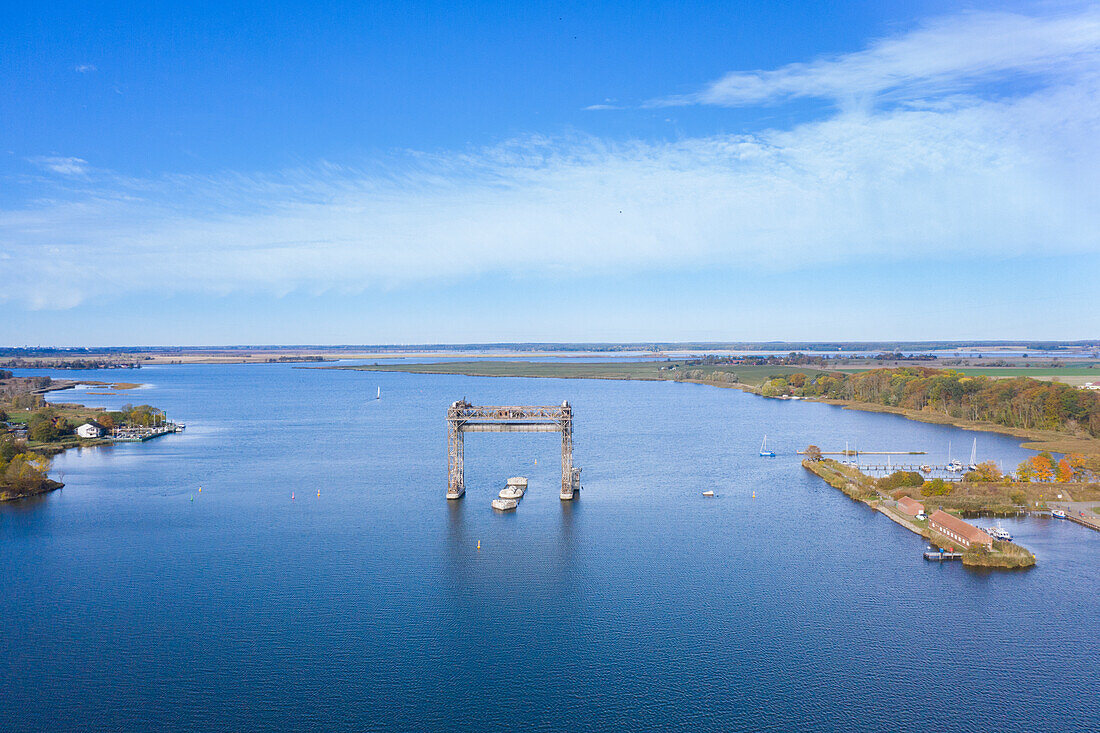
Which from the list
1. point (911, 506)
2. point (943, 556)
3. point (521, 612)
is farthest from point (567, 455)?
point (943, 556)

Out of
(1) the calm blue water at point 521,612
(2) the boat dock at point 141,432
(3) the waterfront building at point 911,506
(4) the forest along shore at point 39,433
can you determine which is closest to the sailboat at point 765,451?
(1) the calm blue water at point 521,612

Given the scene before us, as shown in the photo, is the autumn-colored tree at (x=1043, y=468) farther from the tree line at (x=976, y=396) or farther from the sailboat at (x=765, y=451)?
the tree line at (x=976, y=396)

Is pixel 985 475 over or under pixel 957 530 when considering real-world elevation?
over

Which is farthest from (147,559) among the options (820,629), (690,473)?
(690,473)

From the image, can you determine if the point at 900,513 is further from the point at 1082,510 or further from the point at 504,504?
the point at 504,504

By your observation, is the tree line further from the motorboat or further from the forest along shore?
the forest along shore

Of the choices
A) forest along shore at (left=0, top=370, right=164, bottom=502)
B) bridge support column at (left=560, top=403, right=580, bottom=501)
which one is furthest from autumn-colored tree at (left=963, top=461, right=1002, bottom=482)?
forest along shore at (left=0, top=370, right=164, bottom=502)
